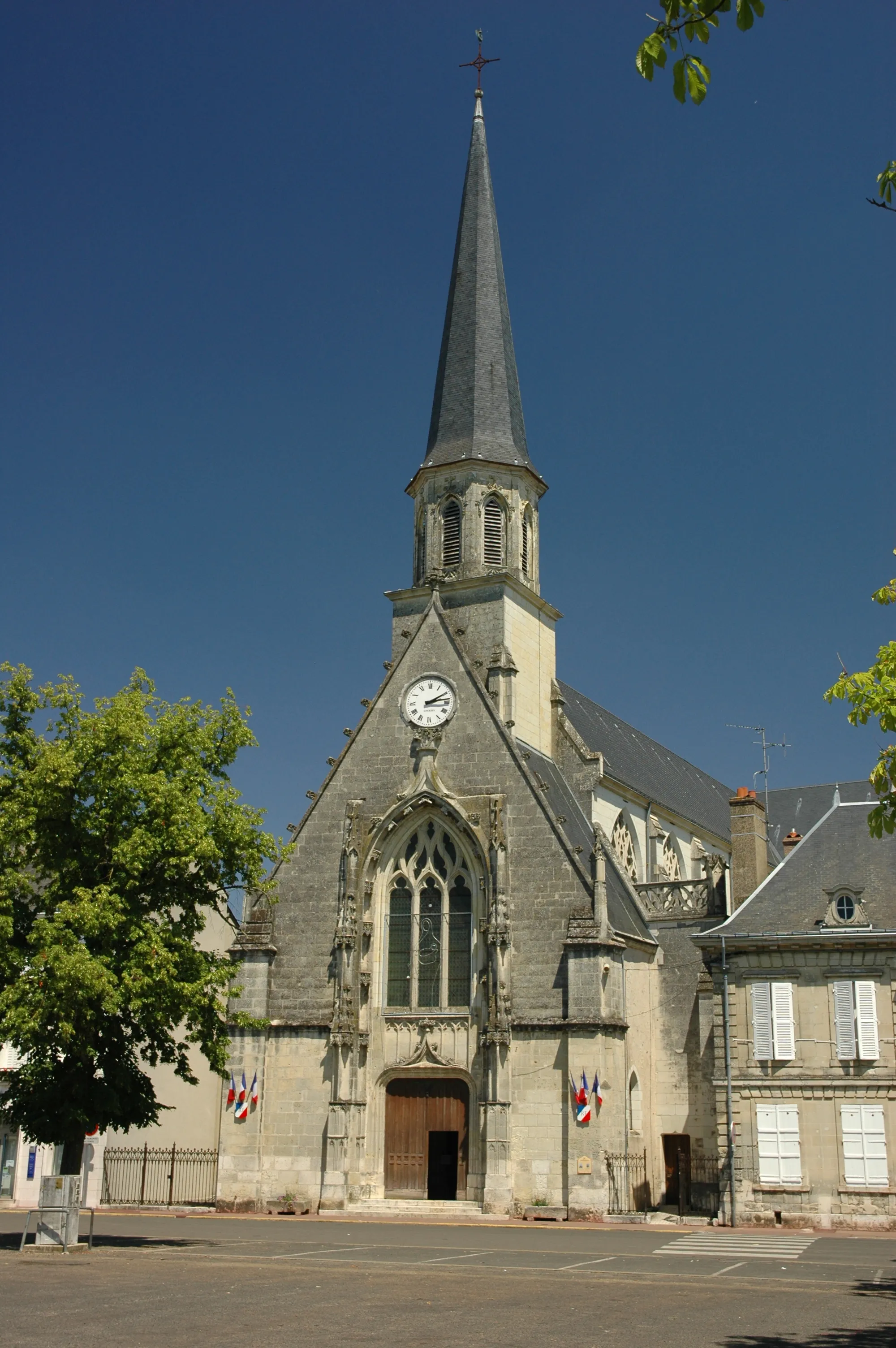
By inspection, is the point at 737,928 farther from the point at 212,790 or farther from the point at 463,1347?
the point at 463,1347

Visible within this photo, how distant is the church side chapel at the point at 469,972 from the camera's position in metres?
31.2

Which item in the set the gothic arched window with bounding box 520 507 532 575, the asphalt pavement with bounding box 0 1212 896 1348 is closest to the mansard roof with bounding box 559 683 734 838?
the gothic arched window with bounding box 520 507 532 575

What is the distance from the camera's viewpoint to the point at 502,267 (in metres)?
43.5

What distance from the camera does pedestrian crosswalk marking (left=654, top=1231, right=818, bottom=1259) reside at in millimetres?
22031

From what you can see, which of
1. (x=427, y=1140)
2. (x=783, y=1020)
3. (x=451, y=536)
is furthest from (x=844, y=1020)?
(x=451, y=536)

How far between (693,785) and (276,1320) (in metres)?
41.2

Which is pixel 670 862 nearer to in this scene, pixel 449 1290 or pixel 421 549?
pixel 421 549

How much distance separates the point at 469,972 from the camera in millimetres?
33250

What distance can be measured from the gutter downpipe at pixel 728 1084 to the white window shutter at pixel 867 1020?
9.16ft

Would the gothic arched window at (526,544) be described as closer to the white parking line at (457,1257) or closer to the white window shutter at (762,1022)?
the white window shutter at (762,1022)

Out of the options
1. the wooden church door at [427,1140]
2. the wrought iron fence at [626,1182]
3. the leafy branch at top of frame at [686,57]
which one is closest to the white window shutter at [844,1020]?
the wrought iron fence at [626,1182]

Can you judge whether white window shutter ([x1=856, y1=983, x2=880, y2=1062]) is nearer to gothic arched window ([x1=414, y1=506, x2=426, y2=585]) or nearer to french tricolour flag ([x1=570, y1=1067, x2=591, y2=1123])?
french tricolour flag ([x1=570, y1=1067, x2=591, y2=1123])

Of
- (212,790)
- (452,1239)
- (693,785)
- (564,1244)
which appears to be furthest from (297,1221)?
(693,785)

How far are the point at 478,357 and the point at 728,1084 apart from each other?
22.6 metres
